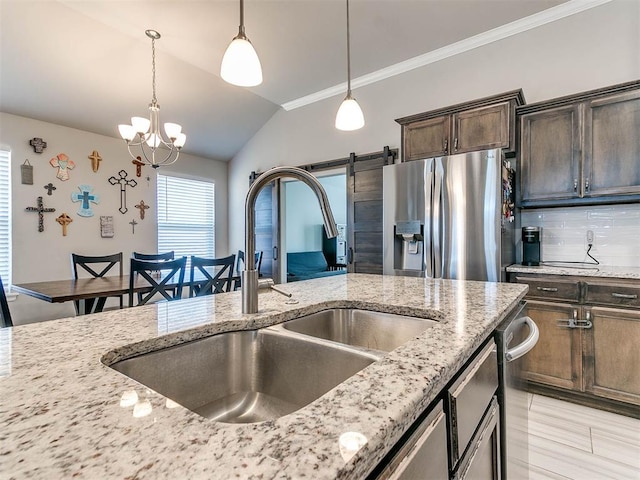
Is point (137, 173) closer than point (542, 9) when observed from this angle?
No

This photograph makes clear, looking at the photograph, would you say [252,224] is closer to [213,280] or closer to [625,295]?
[213,280]

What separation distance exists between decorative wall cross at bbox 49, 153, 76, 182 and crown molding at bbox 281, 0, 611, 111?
3.18m

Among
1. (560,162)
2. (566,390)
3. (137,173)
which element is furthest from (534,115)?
(137,173)

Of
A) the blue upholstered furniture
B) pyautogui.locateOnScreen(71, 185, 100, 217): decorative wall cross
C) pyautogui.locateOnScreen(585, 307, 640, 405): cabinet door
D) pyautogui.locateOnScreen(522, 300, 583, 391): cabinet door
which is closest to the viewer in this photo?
pyautogui.locateOnScreen(585, 307, 640, 405): cabinet door

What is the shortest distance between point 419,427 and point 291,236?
5.98m

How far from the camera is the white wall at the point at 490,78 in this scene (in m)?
2.66

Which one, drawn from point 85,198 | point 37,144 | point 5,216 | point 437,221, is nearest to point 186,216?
point 85,198

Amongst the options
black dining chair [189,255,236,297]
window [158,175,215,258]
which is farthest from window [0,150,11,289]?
black dining chair [189,255,236,297]

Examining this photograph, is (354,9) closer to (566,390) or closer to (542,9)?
(542,9)

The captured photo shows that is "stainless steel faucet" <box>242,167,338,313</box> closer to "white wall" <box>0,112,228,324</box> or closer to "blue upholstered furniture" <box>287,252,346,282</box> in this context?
"white wall" <box>0,112,228,324</box>

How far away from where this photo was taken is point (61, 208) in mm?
3955

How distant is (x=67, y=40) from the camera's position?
10.3 feet

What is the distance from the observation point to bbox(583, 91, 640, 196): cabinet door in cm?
233

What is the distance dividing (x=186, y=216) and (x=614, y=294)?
533 centimetres
